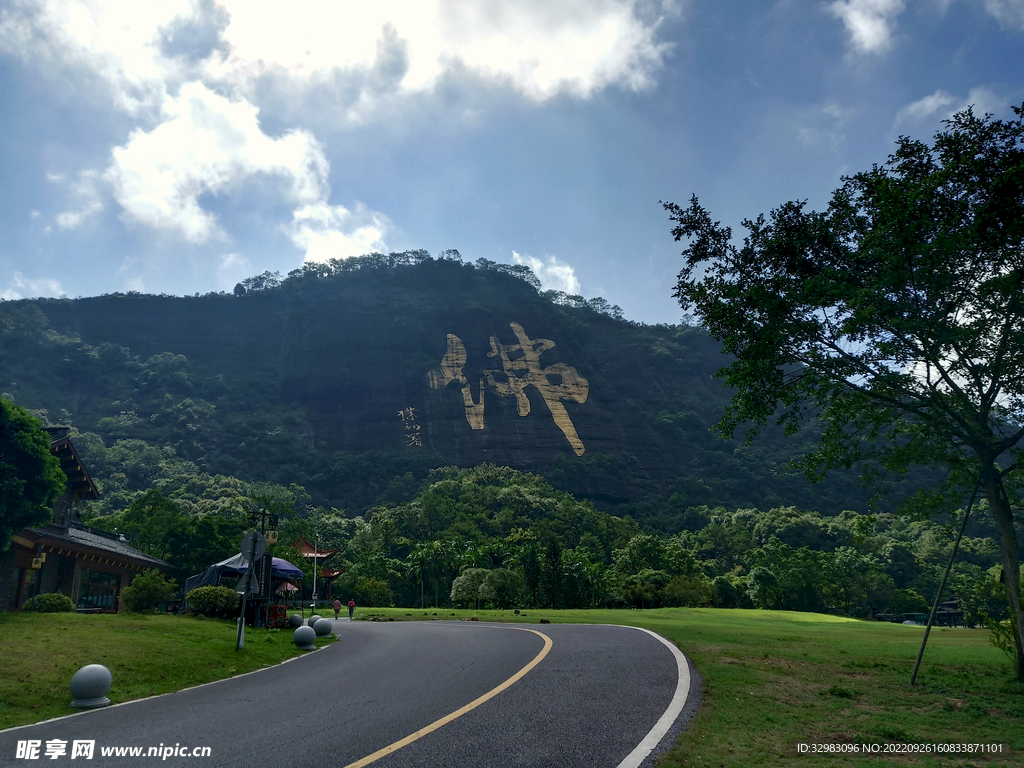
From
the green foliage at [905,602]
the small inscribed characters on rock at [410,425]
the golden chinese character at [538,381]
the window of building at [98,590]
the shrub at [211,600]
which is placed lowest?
the green foliage at [905,602]

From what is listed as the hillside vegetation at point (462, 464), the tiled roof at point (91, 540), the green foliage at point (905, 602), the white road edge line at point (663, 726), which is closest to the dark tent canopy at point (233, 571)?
the tiled roof at point (91, 540)

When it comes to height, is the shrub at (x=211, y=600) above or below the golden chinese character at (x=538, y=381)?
below

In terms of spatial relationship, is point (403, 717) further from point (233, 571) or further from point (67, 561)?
point (67, 561)

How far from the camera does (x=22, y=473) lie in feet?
68.4

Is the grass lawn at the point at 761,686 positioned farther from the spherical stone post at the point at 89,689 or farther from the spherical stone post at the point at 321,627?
the spherical stone post at the point at 321,627

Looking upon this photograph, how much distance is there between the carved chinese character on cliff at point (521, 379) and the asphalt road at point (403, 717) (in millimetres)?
137993

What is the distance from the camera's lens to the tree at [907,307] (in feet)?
39.7

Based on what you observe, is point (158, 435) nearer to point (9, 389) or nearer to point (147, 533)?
point (9, 389)

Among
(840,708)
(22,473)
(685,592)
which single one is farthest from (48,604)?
(685,592)

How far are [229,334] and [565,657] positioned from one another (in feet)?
688

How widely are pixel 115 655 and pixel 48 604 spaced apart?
51.9 ft

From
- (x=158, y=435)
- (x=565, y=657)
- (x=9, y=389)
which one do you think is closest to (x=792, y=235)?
(x=565, y=657)

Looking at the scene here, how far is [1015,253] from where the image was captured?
12.5 meters

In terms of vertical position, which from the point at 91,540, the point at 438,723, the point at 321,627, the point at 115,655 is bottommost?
the point at 321,627
